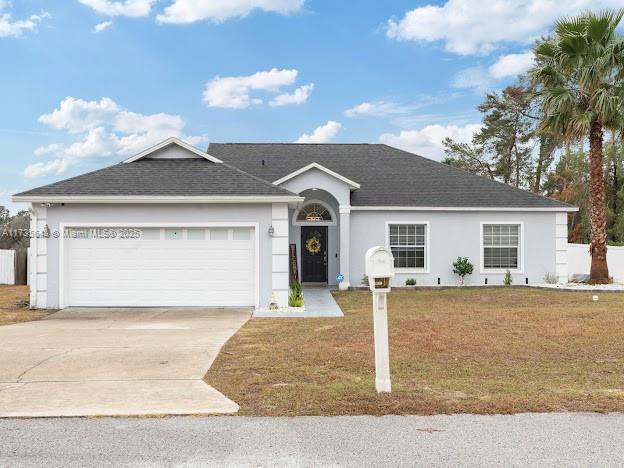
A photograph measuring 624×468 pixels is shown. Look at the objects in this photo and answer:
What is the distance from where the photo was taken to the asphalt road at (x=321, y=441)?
13.9 ft

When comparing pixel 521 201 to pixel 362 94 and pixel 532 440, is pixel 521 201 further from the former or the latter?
pixel 532 440

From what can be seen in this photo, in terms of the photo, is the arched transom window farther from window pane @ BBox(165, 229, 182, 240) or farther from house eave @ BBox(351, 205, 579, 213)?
window pane @ BBox(165, 229, 182, 240)

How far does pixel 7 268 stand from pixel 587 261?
23.3 metres

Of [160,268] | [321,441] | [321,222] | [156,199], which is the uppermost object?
[156,199]

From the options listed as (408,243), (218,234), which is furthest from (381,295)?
(408,243)

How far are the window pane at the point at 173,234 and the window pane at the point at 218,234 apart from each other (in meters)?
0.81

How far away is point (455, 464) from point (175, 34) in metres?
17.7

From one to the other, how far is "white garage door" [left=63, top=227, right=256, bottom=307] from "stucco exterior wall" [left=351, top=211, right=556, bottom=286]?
620cm

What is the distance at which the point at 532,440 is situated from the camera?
15.1 feet

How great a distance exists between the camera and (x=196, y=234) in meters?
13.7

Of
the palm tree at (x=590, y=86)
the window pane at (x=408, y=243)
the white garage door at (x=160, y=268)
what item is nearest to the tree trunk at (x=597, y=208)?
the palm tree at (x=590, y=86)

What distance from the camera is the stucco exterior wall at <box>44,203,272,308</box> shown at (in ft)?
44.3

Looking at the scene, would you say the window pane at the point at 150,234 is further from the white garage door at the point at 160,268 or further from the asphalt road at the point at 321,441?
the asphalt road at the point at 321,441

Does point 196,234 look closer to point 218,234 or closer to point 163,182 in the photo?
point 218,234
